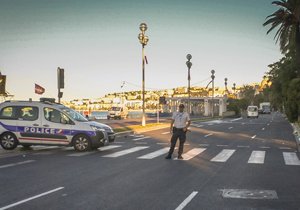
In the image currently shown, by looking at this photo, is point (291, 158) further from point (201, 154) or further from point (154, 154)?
point (154, 154)

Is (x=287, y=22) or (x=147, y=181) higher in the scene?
(x=287, y=22)

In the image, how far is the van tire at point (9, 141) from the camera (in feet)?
52.0

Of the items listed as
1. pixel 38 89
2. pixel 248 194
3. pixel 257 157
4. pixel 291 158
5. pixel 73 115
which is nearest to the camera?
pixel 248 194

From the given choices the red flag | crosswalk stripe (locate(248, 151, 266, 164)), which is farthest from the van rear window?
crosswalk stripe (locate(248, 151, 266, 164))

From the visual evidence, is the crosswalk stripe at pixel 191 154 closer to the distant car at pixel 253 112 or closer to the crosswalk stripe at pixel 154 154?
the crosswalk stripe at pixel 154 154

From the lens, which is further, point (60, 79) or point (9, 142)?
point (60, 79)

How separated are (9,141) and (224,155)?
830cm

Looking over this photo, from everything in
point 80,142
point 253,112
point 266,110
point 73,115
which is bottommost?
point 80,142

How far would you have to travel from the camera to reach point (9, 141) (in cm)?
1587

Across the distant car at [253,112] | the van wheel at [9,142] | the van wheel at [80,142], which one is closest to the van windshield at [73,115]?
the van wheel at [80,142]

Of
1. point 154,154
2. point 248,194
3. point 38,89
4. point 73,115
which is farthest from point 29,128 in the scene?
point 248,194

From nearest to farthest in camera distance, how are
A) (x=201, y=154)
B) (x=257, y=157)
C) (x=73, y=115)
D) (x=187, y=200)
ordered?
(x=187, y=200) → (x=257, y=157) → (x=201, y=154) → (x=73, y=115)

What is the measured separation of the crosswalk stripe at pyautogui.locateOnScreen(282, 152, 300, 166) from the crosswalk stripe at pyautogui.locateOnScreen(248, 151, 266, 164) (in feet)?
2.50

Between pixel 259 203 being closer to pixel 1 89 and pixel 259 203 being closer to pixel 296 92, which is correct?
pixel 1 89
